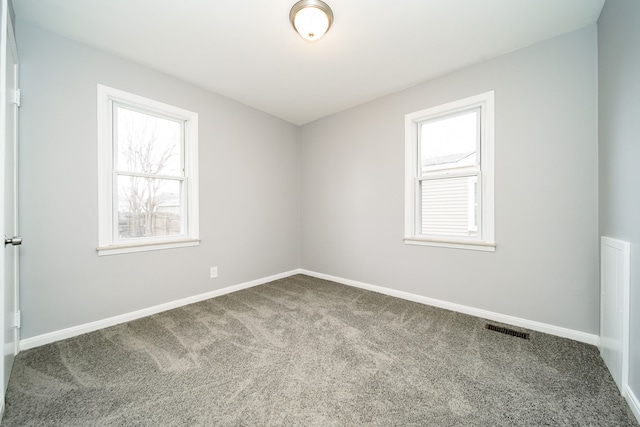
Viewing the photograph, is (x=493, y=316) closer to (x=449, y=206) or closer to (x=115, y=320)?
(x=449, y=206)

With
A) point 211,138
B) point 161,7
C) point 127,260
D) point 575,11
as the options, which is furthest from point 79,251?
point 575,11

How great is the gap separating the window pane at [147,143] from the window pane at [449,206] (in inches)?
116

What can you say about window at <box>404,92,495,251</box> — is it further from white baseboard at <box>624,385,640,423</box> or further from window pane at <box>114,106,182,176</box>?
window pane at <box>114,106,182,176</box>

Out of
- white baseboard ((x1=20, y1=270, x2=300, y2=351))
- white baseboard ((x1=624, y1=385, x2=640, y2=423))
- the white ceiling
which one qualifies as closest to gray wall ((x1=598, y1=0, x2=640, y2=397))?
white baseboard ((x1=624, y1=385, x2=640, y2=423))

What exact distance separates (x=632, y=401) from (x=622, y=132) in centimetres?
155

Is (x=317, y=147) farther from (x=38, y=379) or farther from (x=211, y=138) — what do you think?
(x=38, y=379)

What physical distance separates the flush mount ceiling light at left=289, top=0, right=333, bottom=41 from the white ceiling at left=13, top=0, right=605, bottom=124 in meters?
0.09

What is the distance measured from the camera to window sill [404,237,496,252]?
249cm

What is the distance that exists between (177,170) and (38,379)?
6.75 ft

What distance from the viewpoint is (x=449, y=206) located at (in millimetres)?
2834

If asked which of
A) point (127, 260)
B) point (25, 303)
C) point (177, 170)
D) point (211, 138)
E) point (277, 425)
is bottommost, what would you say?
point (277, 425)

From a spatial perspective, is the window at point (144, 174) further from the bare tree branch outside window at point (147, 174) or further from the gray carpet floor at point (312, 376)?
the gray carpet floor at point (312, 376)

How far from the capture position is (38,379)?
1.61 meters

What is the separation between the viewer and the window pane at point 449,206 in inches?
106
